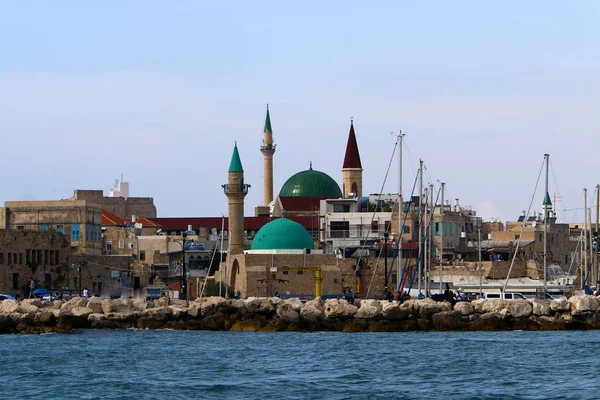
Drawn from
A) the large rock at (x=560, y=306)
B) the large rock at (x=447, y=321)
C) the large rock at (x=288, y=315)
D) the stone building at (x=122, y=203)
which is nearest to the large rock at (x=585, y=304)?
the large rock at (x=560, y=306)

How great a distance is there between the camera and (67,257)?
7800 centimetres

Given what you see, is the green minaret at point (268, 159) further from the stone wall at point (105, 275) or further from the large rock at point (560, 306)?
the large rock at point (560, 306)

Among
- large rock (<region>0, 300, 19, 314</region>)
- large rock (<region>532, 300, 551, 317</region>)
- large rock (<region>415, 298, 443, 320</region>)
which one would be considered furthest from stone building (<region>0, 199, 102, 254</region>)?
large rock (<region>532, 300, 551, 317</region>)

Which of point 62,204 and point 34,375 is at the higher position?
point 62,204

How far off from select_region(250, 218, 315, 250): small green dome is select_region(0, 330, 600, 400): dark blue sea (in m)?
29.2

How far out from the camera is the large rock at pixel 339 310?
5044 cm

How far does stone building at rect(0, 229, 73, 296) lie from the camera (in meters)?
74.1

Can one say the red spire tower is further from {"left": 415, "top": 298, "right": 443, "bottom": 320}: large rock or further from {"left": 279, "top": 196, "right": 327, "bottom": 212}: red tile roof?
{"left": 415, "top": 298, "right": 443, "bottom": 320}: large rock

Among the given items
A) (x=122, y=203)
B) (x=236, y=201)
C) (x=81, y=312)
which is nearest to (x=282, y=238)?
(x=236, y=201)

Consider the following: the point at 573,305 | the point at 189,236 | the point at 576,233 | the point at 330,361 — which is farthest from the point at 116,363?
the point at 576,233

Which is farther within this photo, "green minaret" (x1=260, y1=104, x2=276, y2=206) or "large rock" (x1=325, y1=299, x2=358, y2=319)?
"green minaret" (x1=260, y1=104, x2=276, y2=206)

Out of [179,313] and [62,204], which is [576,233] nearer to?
[62,204]

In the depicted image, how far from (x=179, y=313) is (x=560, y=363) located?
59.1 ft

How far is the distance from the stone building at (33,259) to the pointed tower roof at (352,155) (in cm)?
3338
